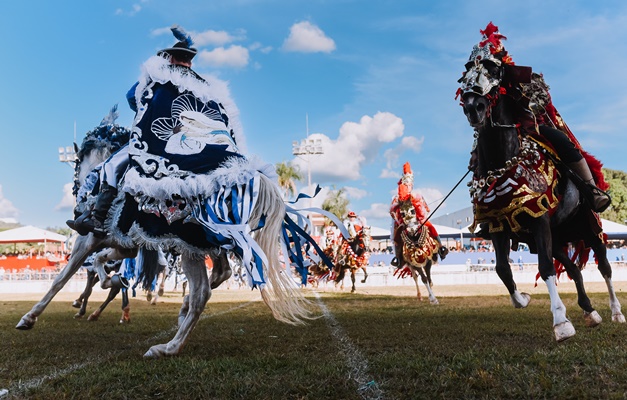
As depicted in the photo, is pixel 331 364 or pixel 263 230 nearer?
pixel 331 364

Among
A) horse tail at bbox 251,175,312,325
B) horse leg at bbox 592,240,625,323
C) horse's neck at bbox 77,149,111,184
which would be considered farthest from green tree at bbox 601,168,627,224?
horse tail at bbox 251,175,312,325

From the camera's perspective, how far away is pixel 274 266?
5.27 metres

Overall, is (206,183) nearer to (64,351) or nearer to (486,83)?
(64,351)

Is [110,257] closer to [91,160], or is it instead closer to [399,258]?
[91,160]

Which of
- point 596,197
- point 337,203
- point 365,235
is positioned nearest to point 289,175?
point 337,203

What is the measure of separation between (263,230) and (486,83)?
2.58 meters

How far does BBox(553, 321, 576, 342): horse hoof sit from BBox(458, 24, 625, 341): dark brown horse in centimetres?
7

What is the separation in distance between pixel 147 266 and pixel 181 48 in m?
3.38

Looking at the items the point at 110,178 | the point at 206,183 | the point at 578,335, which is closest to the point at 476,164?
the point at 578,335

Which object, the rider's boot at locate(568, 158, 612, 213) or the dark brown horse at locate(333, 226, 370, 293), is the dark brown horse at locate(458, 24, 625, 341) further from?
the dark brown horse at locate(333, 226, 370, 293)

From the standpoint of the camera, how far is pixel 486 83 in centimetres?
544

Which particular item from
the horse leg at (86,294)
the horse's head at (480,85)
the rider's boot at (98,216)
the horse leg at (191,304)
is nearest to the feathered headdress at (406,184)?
the horse leg at (86,294)

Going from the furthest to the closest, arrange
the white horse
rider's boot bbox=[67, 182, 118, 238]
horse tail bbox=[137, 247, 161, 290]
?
horse tail bbox=[137, 247, 161, 290] < rider's boot bbox=[67, 182, 118, 238] < the white horse

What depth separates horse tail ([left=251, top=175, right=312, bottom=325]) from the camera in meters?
5.21
